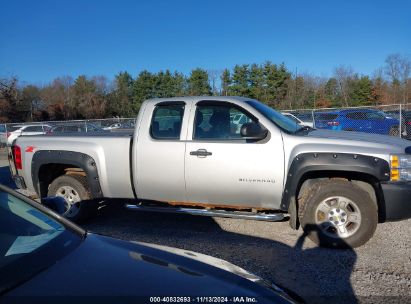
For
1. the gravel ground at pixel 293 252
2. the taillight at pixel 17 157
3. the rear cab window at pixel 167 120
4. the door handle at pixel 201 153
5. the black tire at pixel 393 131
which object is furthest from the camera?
the black tire at pixel 393 131

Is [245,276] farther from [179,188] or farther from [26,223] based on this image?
[179,188]

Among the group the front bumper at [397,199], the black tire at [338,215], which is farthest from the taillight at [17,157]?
the front bumper at [397,199]

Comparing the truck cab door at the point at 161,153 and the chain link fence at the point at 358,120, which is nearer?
the truck cab door at the point at 161,153

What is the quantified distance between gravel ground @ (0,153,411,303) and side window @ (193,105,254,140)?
141cm

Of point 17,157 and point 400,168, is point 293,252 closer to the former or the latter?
point 400,168

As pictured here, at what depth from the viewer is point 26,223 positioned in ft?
8.20

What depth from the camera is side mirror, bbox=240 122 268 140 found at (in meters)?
4.78

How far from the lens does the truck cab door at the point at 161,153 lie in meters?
5.18

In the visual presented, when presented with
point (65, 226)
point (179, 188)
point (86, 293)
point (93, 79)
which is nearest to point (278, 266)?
point (179, 188)

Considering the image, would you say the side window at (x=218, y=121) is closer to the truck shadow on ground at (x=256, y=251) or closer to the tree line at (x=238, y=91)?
the truck shadow on ground at (x=256, y=251)

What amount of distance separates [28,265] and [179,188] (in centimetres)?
326

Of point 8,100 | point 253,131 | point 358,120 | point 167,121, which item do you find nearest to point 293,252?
point 253,131

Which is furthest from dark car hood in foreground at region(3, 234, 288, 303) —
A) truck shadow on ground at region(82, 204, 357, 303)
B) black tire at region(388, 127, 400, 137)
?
black tire at region(388, 127, 400, 137)

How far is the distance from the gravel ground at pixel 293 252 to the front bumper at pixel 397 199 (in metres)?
0.46
